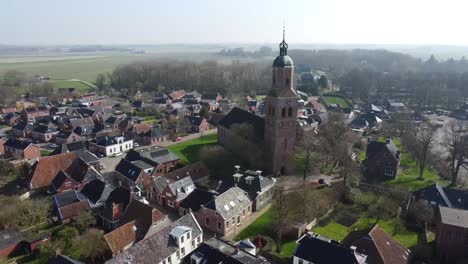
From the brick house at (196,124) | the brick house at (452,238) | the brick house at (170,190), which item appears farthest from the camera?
the brick house at (196,124)

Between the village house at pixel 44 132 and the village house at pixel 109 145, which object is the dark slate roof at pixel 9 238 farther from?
the village house at pixel 44 132

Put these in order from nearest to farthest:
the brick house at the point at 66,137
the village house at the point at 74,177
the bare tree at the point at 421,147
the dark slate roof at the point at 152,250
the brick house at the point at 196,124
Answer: the dark slate roof at the point at 152,250 < the village house at the point at 74,177 < the bare tree at the point at 421,147 < the brick house at the point at 66,137 < the brick house at the point at 196,124

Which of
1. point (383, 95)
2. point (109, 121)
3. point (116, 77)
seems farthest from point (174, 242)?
point (116, 77)

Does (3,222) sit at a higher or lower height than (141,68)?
lower

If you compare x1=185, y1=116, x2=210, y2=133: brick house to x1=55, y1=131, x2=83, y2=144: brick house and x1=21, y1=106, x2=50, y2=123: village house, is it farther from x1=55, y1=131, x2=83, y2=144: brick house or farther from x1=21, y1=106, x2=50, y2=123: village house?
x1=21, y1=106, x2=50, y2=123: village house

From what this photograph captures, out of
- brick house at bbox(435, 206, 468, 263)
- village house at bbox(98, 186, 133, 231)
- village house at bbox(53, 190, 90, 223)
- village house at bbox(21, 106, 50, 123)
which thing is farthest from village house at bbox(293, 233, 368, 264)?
village house at bbox(21, 106, 50, 123)

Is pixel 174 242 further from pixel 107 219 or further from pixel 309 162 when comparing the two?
pixel 309 162

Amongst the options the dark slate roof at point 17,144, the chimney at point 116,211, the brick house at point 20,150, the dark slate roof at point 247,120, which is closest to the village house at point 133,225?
the chimney at point 116,211
